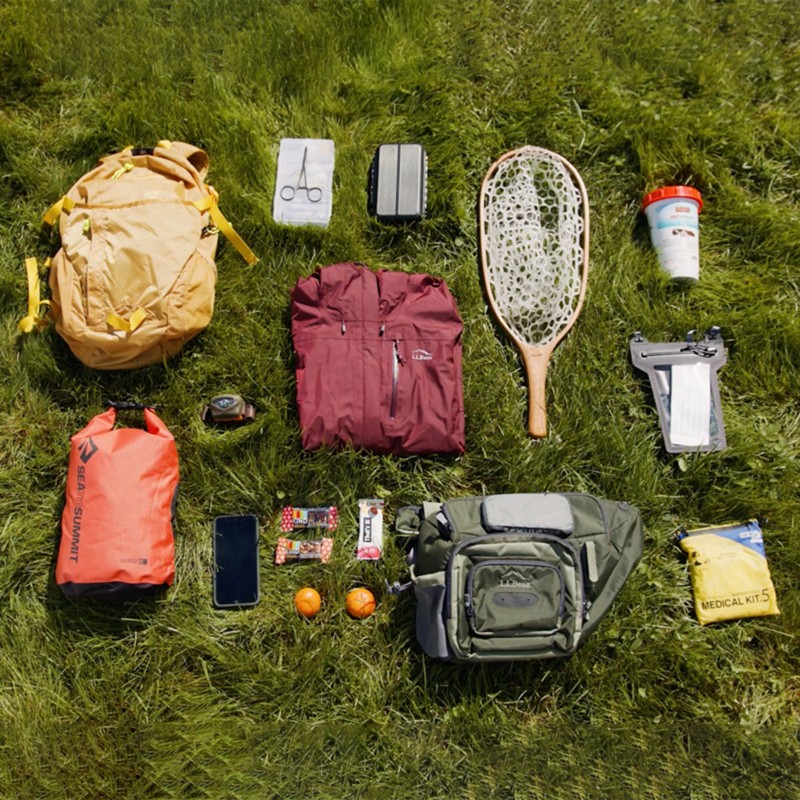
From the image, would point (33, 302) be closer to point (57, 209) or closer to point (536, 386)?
point (57, 209)

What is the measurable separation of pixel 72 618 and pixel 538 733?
2853 millimetres

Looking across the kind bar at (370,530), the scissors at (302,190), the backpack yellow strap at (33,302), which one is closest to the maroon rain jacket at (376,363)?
the kind bar at (370,530)

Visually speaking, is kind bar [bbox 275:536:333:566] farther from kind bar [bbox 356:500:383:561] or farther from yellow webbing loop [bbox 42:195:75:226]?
yellow webbing loop [bbox 42:195:75:226]

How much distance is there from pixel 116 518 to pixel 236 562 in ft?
2.46

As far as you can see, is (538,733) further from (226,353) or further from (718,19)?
(718,19)

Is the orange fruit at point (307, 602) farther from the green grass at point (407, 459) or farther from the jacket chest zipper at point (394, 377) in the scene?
the jacket chest zipper at point (394, 377)

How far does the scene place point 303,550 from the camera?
12.1 feet

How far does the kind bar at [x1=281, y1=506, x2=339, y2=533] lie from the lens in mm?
3744

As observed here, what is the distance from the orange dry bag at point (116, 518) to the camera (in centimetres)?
329

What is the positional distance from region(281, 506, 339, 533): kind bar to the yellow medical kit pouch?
2196 mm

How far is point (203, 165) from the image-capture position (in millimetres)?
4227

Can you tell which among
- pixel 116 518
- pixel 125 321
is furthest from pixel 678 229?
pixel 116 518

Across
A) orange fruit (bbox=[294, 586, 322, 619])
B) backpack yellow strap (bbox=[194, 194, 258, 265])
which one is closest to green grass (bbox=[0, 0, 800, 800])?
orange fruit (bbox=[294, 586, 322, 619])

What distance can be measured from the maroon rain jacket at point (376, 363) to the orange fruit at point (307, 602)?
0.87 m
